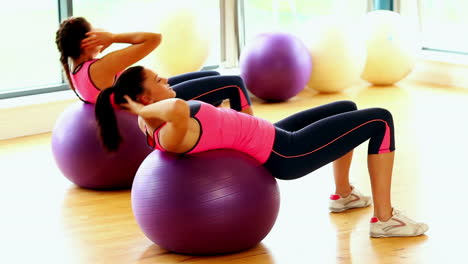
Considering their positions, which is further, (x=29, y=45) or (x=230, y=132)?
(x=29, y=45)

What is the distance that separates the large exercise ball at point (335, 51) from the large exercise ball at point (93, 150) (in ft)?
8.34

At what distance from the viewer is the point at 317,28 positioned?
6000 mm

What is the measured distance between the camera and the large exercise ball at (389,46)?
617 cm

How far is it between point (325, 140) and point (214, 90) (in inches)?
40.0

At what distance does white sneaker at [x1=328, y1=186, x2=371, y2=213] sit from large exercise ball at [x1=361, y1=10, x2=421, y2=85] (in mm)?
2889

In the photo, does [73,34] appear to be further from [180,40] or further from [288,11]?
[288,11]

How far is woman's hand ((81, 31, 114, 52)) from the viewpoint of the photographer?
3.55 metres

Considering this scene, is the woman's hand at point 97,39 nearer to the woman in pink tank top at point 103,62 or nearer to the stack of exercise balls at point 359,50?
the woman in pink tank top at point 103,62

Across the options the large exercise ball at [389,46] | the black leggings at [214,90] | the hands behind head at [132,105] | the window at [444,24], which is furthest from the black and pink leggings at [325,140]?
the window at [444,24]

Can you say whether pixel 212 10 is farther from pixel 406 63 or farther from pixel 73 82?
pixel 73 82

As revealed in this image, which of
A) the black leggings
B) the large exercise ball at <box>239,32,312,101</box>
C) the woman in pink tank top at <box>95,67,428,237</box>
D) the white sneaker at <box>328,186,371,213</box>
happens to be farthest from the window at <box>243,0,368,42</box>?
the woman in pink tank top at <box>95,67,428,237</box>

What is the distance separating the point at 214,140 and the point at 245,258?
478mm

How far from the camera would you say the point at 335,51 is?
594 cm

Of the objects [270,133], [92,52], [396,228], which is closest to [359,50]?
[92,52]
